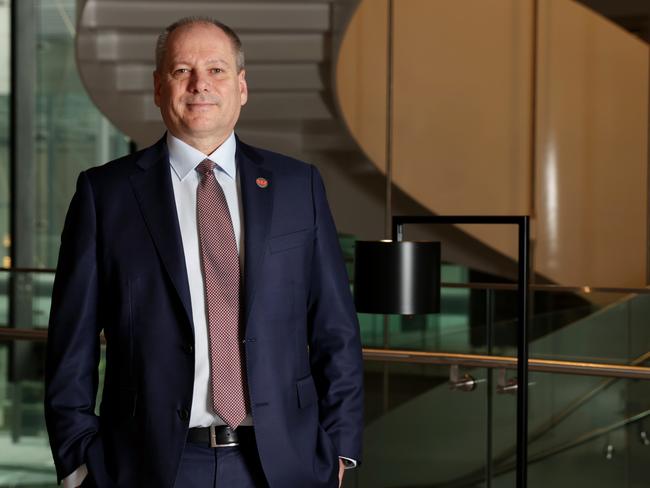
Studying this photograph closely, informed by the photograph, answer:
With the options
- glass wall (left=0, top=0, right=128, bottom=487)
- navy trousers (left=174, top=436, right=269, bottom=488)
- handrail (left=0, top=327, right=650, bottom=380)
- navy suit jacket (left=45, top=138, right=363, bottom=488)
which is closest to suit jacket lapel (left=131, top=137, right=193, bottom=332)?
navy suit jacket (left=45, top=138, right=363, bottom=488)

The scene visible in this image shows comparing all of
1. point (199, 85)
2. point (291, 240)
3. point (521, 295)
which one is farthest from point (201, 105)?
point (521, 295)

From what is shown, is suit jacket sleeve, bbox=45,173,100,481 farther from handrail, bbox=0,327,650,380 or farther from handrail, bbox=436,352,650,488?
handrail, bbox=436,352,650,488

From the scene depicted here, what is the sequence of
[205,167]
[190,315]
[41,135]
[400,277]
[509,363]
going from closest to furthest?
[190,315] → [205,167] → [400,277] → [509,363] → [41,135]

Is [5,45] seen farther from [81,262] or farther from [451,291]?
[81,262]

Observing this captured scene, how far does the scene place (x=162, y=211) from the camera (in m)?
1.58

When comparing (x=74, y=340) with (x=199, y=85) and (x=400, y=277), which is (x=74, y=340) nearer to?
(x=199, y=85)

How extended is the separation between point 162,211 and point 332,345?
0.37m

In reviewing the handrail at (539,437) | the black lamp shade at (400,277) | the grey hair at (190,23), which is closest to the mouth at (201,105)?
the grey hair at (190,23)

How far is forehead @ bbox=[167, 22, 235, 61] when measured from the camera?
1611 mm

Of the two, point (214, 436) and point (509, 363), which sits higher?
point (214, 436)

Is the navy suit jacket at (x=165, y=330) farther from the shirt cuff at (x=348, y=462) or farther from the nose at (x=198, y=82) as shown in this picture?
the nose at (x=198, y=82)

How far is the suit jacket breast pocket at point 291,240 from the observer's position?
1613 millimetres

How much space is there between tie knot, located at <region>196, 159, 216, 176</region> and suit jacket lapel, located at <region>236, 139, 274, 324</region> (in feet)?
0.17

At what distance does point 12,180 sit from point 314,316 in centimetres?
798
